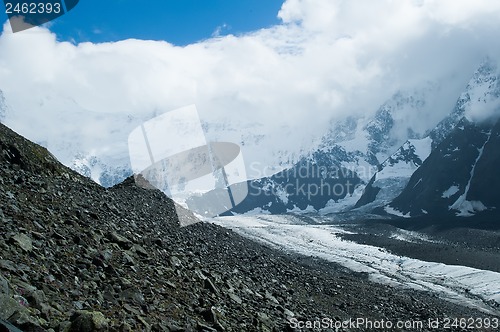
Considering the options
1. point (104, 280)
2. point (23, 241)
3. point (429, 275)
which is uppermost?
point (23, 241)

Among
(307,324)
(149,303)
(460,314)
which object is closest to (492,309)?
(460,314)

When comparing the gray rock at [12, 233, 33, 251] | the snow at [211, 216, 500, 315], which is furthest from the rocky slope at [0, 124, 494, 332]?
the snow at [211, 216, 500, 315]

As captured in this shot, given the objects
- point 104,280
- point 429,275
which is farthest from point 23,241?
point 429,275

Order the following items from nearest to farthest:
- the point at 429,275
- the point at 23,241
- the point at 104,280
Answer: the point at 23,241 < the point at 104,280 < the point at 429,275

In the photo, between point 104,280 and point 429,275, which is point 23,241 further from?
point 429,275

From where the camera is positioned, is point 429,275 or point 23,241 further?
point 429,275

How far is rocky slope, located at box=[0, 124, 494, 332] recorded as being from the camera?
9492 mm

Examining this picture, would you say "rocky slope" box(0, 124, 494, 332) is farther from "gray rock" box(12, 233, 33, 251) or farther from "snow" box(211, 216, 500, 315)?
"snow" box(211, 216, 500, 315)

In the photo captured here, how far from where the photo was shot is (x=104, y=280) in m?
12.1

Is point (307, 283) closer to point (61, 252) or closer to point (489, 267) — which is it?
point (61, 252)

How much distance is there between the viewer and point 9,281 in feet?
30.4

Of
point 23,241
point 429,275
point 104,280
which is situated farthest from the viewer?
point 429,275

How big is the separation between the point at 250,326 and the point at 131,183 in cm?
3690

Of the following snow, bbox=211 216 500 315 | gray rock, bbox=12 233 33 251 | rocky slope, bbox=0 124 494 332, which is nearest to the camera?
rocky slope, bbox=0 124 494 332
